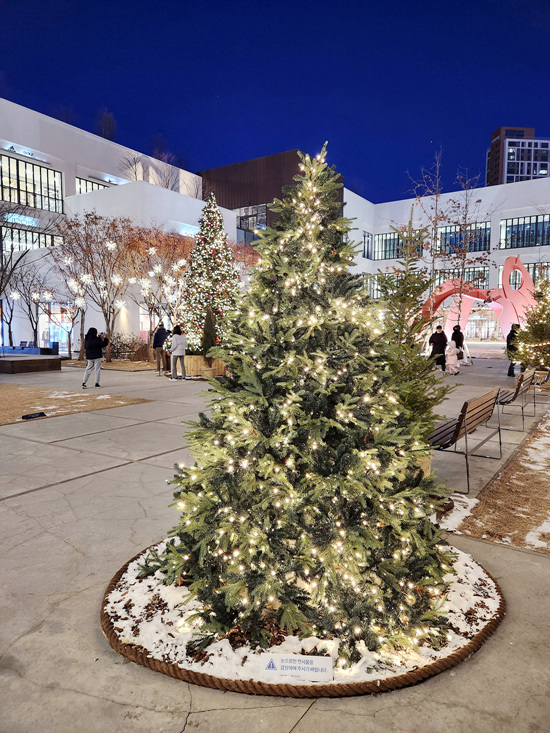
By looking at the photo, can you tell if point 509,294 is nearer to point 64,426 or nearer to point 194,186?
point 64,426

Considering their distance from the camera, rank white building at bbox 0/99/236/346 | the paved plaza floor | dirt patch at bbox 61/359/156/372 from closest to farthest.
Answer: the paved plaza floor → dirt patch at bbox 61/359/156/372 → white building at bbox 0/99/236/346

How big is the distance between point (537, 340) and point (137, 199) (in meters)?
22.3

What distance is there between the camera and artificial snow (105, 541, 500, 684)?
2.31 meters

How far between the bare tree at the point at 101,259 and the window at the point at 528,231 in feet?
117

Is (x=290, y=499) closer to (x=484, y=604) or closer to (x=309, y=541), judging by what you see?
(x=309, y=541)

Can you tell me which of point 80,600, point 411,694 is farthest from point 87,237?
point 411,694

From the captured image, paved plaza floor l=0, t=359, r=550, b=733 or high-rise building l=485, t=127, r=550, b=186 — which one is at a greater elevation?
high-rise building l=485, t=127, r=550, b=186

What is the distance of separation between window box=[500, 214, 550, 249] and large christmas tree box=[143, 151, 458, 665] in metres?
46.7

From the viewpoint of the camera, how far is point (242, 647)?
2.46 meters

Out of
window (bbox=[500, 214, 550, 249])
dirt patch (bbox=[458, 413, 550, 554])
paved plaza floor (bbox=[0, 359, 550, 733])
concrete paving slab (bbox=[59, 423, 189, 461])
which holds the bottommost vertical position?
dirt patch (bbox=[458, 413, 550, 554])

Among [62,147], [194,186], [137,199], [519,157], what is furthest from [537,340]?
[519,157]

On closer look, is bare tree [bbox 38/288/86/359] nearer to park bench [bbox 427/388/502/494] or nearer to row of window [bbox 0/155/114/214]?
row of window [bbox 0/155/114/214]

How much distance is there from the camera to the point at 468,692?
2184mm

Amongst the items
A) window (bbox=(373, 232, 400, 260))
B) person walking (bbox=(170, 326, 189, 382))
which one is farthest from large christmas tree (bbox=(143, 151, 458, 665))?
window (bbox=(373, 232, 400, 260))
